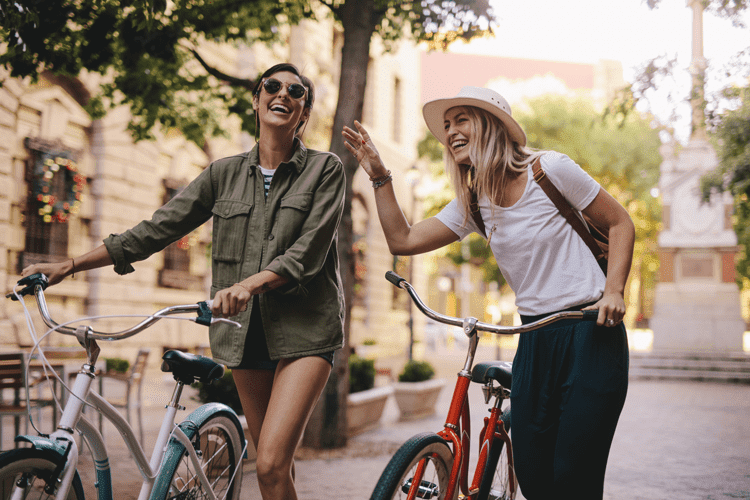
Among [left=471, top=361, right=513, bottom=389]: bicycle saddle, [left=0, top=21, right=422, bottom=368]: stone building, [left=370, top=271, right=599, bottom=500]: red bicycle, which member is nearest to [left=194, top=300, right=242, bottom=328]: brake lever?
[left=370, top=271, right=599, bottom=500]: red bicycle

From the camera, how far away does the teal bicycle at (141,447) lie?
2.35 m

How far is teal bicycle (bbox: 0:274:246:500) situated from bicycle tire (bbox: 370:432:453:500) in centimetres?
80

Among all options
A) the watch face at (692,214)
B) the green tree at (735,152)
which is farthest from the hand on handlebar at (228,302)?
the watch face at (692,214)

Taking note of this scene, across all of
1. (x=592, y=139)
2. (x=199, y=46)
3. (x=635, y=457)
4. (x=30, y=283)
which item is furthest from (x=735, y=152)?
(x=592, y=139)

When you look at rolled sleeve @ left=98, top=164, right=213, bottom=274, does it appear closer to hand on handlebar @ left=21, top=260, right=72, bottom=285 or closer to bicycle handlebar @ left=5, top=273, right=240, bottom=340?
hand on handlebar @ left=21, top=260, right=72, bottom=285

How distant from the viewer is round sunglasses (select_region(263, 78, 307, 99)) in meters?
3.10

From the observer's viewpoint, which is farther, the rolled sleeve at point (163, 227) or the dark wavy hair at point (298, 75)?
the dark wavy hair at point (298, 75)

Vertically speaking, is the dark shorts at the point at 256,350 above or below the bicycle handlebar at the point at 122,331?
below

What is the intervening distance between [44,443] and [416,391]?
877 centimetres

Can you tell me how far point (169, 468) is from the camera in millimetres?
2842

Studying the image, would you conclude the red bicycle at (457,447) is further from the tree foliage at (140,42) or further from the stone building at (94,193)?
the stone building at (94,193)

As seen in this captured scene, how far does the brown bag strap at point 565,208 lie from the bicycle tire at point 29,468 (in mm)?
2005

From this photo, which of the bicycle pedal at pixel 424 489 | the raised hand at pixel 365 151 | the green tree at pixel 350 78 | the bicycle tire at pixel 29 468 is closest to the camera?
the bicycle tire at pixel 29 468

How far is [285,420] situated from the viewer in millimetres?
2824
